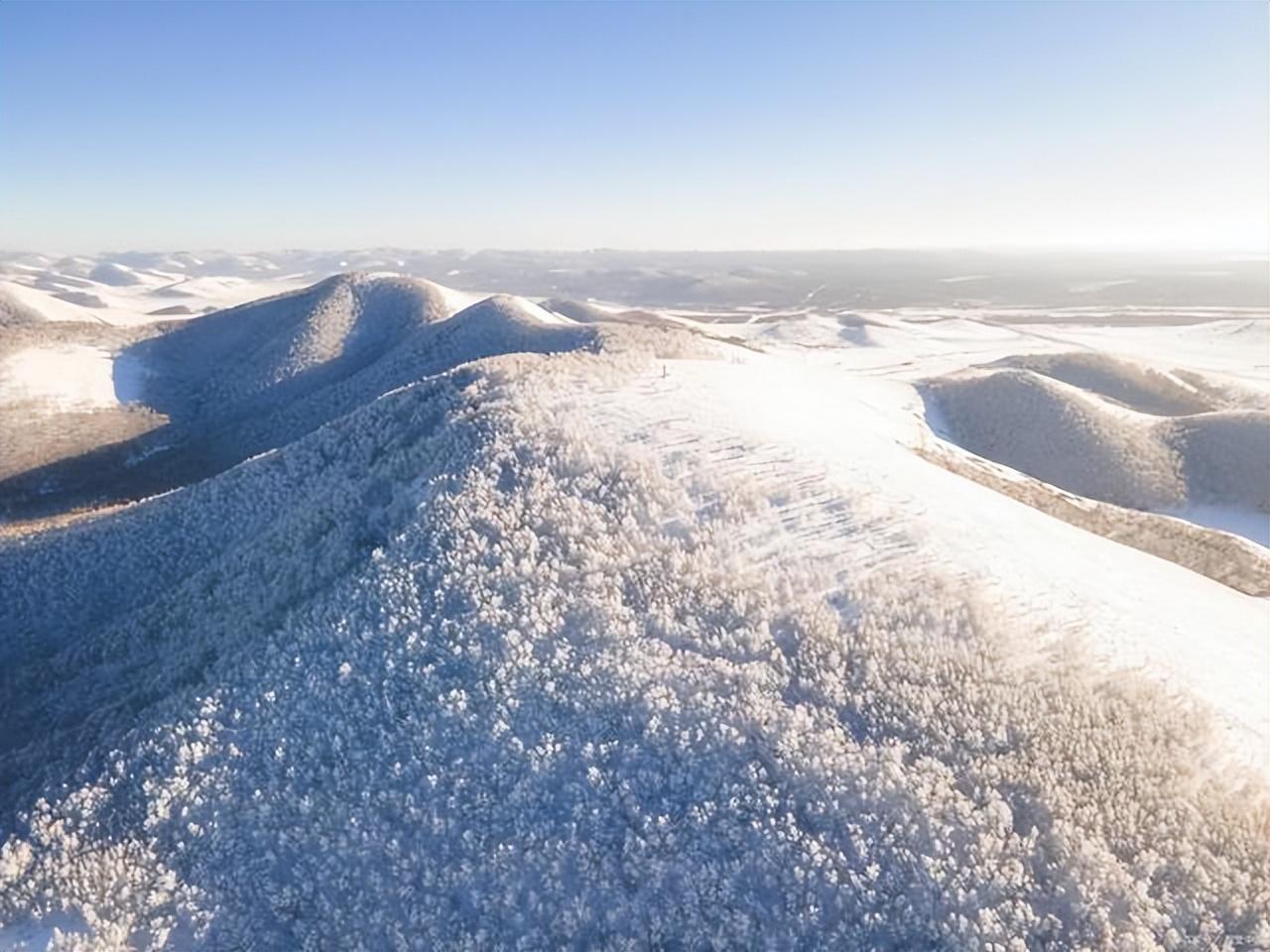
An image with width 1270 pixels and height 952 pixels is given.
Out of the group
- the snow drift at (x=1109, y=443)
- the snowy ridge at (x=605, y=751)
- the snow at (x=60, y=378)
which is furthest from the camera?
the snow at (x=60, y=378)

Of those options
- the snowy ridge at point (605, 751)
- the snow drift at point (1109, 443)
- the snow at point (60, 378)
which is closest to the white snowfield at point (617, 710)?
the snowy ridge at point (605, 751)

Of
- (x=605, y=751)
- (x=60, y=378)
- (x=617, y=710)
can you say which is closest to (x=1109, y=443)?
(x=617, y=710)

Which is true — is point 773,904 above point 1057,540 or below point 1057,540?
below

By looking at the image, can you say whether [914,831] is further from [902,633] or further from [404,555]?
[404,555]

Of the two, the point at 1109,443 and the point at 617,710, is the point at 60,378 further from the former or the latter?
the point at 1109,443

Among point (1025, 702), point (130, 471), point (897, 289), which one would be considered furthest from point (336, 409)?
point (897, 289)

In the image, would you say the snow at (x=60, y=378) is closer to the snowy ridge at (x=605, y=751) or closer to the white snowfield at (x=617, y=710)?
the white snowfield at (x=617, y=710)

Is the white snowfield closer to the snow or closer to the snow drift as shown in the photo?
the snow drift

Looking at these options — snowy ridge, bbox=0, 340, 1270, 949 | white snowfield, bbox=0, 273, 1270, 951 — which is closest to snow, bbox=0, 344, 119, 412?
white snowfield, bbox=0, 273, 1270, 951
